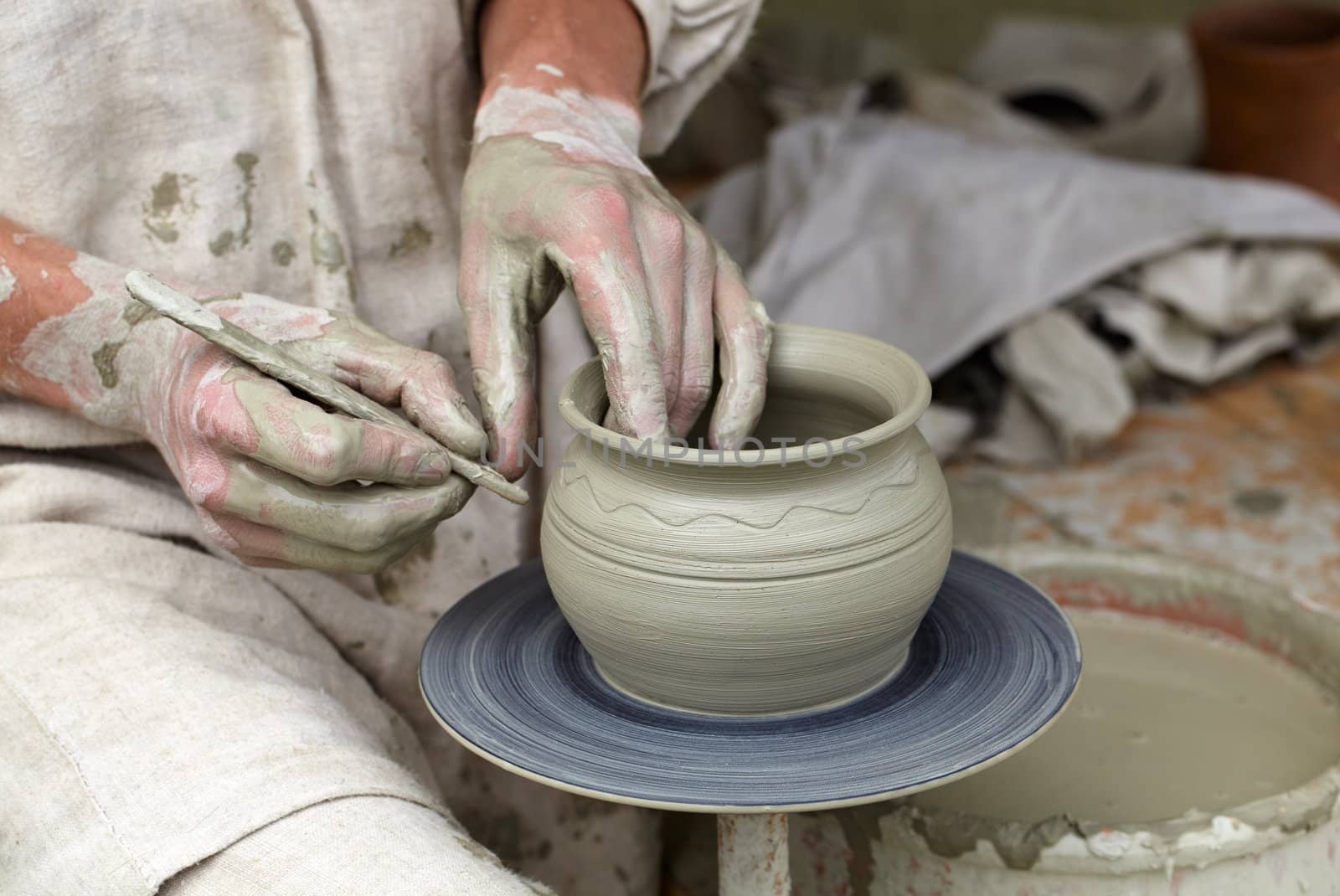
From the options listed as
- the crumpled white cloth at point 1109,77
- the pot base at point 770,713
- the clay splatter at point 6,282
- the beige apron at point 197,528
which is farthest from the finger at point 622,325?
the crumpled white cloth at point 1109,77

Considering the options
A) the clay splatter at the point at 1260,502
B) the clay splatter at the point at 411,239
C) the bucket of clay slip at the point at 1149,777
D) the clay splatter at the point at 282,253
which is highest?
the clay splatter at the point at 282,253

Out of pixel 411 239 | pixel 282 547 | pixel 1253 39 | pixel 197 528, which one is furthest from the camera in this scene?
pixel 1253 39

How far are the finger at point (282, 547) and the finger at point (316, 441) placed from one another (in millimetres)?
71

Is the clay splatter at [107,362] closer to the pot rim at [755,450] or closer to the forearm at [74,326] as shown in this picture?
the forearm at [74,326]

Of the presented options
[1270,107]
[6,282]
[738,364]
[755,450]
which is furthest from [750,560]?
[1270,107]

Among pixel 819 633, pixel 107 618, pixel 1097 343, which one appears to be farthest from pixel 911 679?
pixel 1097 343

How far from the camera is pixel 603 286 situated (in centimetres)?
121

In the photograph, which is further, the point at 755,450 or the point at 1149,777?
the point at 1149,777

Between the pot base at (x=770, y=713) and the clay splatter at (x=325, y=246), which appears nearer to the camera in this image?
the pot base at (x=770, y=713)

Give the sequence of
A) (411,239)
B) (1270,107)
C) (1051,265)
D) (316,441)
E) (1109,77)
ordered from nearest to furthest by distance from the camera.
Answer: (316,441) → (411,239) → (1051,265) → (1270,107) → (1109,77)

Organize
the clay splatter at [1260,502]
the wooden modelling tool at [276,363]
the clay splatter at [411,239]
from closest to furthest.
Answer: the wooden modelling tool at [276,363], the clay splatter at [411,239], the clay splatter at [1260,502]

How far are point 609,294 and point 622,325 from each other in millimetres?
30

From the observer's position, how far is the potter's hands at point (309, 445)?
43.5 inches

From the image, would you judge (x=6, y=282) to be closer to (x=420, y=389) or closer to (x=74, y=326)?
(x=74, y=326)
